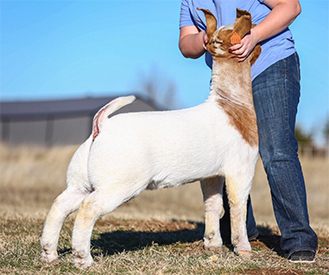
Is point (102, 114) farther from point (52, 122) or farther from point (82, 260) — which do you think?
point (52, 122)

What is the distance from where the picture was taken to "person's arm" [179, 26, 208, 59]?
360cm

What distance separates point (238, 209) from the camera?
10.8 ft

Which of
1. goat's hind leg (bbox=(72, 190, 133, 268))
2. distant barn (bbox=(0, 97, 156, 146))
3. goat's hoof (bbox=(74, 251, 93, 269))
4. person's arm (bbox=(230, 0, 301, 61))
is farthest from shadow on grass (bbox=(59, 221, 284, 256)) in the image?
distant barn (bbox=(0, 97, 156, 146))

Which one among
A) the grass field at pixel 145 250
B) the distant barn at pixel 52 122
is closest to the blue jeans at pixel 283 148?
the grass field at pixel 145 250

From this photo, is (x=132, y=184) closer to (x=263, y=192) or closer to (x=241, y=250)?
(x=241, y=250)

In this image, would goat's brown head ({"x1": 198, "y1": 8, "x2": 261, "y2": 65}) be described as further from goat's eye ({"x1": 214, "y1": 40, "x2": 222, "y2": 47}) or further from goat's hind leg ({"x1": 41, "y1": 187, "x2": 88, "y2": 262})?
goat's hind leg ({"x1": 41, "y1": 187, "x2": 88, "y2": 262})

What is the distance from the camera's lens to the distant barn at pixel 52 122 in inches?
859

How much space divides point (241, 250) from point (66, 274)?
4.78 feet

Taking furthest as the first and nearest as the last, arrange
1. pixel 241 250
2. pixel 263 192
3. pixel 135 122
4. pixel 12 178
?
pixel 263 192
pixel 12 178
pixel 241 250
pixel 135 122

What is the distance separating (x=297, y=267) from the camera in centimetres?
306

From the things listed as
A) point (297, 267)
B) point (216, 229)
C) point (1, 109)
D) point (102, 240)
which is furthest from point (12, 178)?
point (1, 109)

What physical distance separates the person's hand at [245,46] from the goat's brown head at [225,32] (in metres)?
0.04

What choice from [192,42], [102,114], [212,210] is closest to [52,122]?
[192,42]

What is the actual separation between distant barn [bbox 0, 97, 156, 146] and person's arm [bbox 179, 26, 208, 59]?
1682cm
